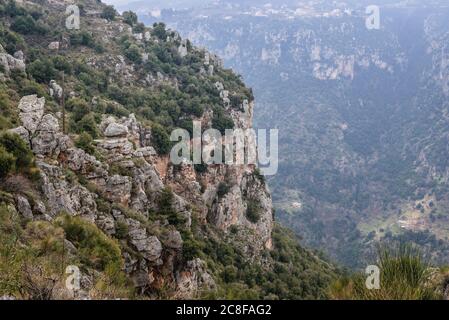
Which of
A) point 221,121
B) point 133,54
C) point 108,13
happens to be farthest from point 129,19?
point 221,121

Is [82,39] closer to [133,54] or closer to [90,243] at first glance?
[133,54]

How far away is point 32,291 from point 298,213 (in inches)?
5894

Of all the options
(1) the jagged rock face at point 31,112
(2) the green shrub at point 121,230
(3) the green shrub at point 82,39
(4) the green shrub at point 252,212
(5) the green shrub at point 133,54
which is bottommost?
(4) the green shrub at point 252,212

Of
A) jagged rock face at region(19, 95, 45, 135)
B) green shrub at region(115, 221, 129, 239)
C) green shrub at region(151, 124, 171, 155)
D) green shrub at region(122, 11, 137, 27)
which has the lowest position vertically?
green shrub at region(115, 221, 129, 239)

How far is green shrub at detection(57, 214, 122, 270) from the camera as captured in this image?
15.1 meters

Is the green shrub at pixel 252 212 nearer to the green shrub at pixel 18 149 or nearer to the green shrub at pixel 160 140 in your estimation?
the green shrub at pixel 160 140

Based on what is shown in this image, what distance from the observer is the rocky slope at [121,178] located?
14180mm

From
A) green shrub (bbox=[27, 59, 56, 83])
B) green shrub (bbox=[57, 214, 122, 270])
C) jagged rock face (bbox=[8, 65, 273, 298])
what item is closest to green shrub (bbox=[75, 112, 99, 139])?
jagged rock face (bbox=[8, 65, 273, 298])

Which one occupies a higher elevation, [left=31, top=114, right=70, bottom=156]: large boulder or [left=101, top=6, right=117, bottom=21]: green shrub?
[left=101, top=6, right=117, bottom=21]: green shrub

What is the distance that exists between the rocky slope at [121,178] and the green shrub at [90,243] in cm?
4

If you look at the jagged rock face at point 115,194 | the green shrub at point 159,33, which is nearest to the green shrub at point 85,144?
the jagged rock face at point 115,194

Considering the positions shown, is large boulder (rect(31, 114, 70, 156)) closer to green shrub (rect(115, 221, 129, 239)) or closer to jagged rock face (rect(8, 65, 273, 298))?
jagged rock face (rect(8, 65, 273, 298))

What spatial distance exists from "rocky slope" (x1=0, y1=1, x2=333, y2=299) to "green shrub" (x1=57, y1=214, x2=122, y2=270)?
0.14 feet

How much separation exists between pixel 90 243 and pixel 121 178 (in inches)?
310
